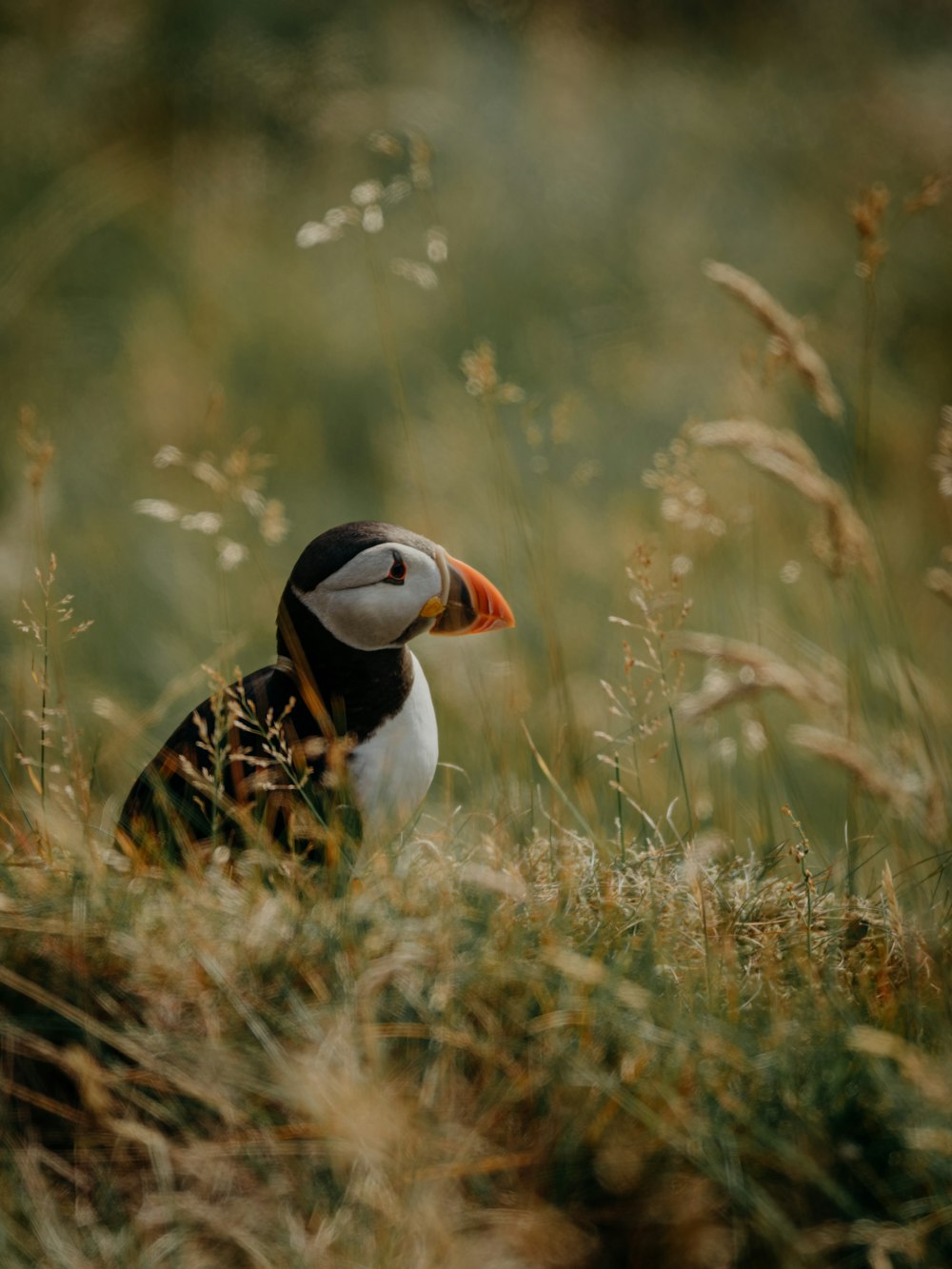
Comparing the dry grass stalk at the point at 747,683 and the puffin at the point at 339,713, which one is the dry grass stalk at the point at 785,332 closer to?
the dry grass stalk at the point at 747,683

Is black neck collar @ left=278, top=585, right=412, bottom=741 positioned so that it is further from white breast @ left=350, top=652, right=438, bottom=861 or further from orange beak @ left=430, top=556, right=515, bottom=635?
orange beak @ left=430, top=556, right=515, bottom=635

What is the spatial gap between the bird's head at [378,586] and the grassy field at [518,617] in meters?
0.20

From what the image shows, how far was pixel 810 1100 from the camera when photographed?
1812 millimetres

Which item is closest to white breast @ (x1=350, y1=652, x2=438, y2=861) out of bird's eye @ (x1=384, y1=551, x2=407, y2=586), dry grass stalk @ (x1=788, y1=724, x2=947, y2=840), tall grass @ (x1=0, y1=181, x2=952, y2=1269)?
tall grass @ (x1=0, y1=181, x2=952, y2=1269)

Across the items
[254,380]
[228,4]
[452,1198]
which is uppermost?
[228,4]

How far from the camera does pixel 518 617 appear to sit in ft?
20.8

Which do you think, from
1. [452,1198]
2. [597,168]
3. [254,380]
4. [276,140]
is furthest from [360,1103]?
[276,140]

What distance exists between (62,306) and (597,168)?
378 centimetres

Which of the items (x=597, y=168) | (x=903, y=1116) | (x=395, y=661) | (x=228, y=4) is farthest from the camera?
(x=228, y=4)

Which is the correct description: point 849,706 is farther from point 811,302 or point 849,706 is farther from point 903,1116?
point 811,302

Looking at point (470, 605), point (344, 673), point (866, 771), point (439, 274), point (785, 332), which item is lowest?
point (439, 274)

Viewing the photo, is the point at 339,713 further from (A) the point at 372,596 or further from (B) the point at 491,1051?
(B) the point at 491,1051

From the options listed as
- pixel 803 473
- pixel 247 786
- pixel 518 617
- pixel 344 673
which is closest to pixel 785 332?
pixel 803 473

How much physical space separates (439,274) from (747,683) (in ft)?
23.2
